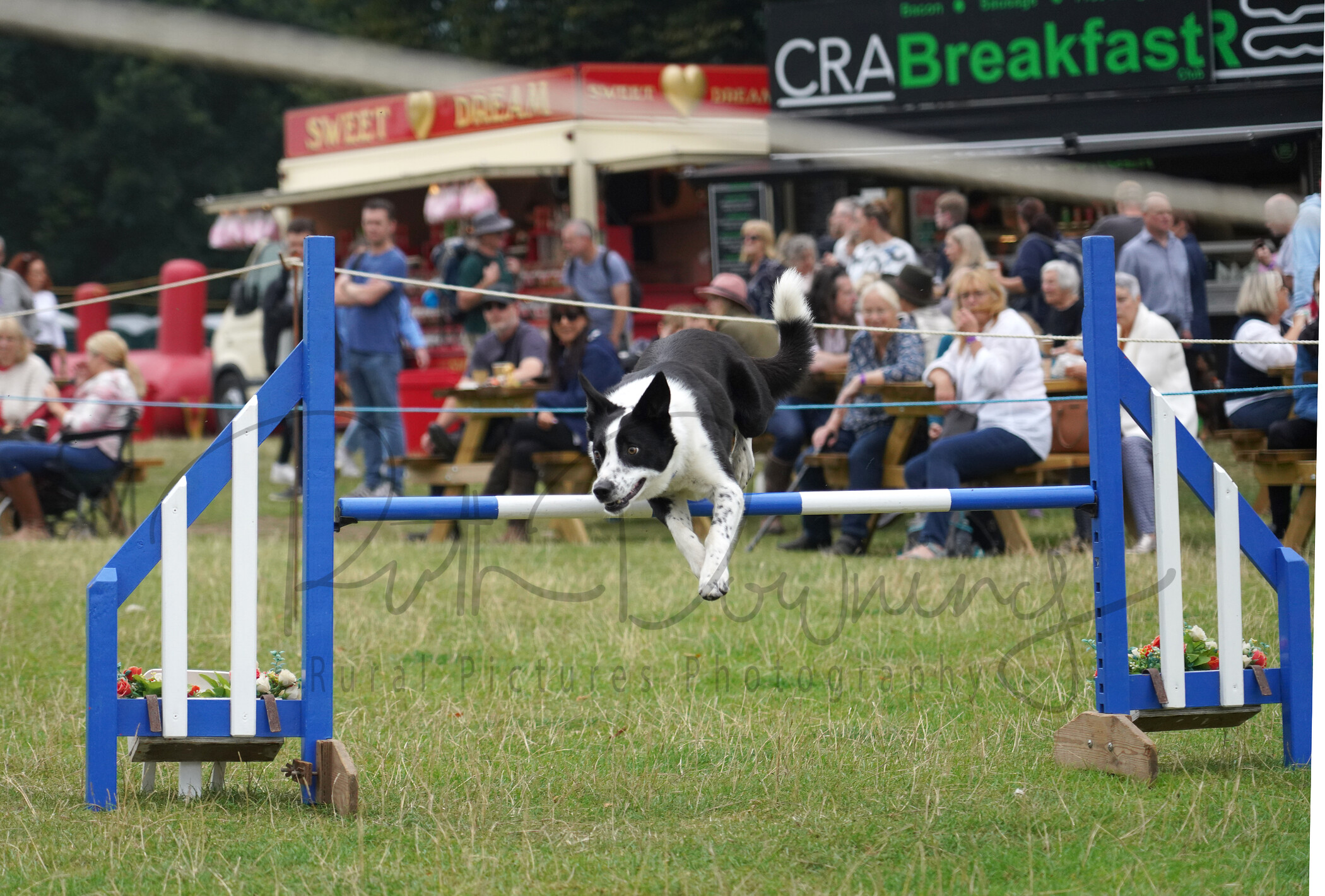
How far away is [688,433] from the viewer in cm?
367

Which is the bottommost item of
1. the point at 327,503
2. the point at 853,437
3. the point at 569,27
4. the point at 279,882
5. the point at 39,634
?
the point at 279,882

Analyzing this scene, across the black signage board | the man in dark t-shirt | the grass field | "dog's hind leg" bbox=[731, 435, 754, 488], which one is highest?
the black signage board

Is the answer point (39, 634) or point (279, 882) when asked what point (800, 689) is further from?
point (39, 634)

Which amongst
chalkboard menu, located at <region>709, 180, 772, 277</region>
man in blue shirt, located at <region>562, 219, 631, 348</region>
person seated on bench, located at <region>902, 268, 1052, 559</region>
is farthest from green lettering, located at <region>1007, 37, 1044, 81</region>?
person seated on bench, located at <region>902, 268, 1052, 559</region>

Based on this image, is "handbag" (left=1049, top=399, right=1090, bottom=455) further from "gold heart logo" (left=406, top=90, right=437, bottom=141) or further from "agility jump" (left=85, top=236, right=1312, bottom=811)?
"gold heart logo" (left=406, top=90, right=437, bottom=141)

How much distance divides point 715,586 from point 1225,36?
8931 mm

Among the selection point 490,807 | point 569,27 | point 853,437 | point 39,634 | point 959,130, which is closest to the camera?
point 490,807

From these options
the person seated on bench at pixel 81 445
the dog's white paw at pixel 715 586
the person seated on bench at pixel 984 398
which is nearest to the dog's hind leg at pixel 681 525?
the dog's white paw at pixel 715 586

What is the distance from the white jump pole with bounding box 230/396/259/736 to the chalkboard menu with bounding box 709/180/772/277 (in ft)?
33.5

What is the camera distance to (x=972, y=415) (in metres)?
7.50

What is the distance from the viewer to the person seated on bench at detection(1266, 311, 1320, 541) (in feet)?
22.3

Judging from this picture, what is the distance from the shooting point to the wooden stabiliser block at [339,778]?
3408 mm

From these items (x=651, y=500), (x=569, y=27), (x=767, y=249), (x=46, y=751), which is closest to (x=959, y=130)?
(x=767, y=249)

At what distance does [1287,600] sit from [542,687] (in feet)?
7.93
